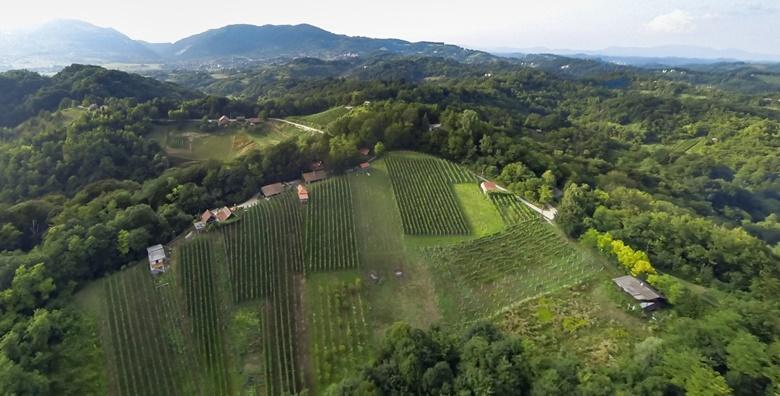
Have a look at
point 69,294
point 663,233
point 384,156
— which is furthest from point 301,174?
point 663,233

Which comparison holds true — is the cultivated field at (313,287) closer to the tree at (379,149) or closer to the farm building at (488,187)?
the farm building at (488,187)

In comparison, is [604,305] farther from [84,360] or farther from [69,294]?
[69,294]

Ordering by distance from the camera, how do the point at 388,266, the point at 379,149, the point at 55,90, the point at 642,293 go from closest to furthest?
the point at 642,293 < the point at 388,266 < the point at 379,149 < the point at 55,90

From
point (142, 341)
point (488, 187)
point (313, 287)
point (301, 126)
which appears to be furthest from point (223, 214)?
point (301, 126)

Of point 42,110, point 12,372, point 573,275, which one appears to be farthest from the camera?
point 42,110

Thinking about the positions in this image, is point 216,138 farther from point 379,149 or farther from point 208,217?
point 208,217

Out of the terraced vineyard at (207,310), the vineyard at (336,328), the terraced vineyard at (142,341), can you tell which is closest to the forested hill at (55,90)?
the terraced vineyard at (207,310)
